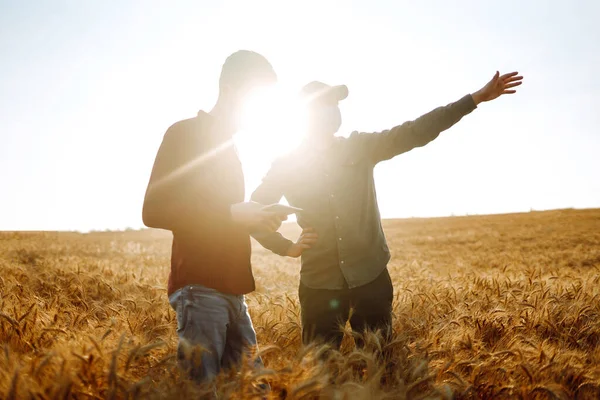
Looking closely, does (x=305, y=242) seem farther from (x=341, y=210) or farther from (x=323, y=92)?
(x=323, y=92)

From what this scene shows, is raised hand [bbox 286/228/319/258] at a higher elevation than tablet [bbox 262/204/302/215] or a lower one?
lower

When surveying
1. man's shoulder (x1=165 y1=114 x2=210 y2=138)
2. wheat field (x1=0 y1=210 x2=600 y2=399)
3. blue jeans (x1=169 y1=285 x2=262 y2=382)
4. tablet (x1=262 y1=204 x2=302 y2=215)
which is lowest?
wheat field (x1=0 y1=210 x2=600 y2=399)

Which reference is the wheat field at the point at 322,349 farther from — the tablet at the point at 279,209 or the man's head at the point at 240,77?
the man's head at the point at 240,77

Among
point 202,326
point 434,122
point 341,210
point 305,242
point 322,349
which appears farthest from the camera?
point 341,210

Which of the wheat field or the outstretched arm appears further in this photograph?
the outstretched arm

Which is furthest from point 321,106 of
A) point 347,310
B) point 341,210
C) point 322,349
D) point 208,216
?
point 322,349

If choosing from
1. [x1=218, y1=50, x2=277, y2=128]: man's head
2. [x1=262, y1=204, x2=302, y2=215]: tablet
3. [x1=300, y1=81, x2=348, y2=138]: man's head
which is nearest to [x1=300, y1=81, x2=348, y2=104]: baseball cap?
[x1=300, y1=81, x2=348, y2=138]: man's head

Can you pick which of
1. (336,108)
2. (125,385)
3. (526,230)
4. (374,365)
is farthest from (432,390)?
(526,230)

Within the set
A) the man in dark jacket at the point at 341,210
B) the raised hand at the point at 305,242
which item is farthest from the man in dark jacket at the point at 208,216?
the man in dark jacket at the point at 341,210

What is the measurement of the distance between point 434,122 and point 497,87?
0.53 metres

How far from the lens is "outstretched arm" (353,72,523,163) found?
309 centimetres

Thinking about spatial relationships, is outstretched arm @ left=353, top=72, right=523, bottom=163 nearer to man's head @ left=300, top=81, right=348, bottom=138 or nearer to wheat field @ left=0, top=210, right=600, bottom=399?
man's head @ left=300, top=81, right=348, bottom=138

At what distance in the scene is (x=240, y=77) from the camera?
2.34 metres

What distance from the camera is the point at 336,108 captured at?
343cm
